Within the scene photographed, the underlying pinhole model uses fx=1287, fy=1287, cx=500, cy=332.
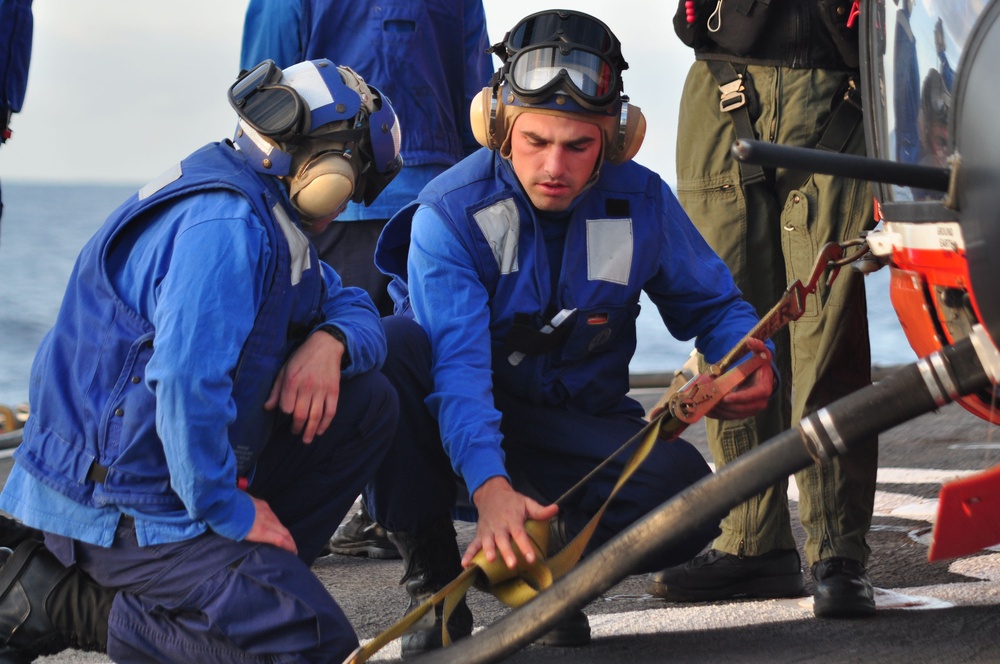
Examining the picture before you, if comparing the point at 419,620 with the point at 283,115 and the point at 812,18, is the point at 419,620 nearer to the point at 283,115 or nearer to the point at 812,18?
the point at 283,115

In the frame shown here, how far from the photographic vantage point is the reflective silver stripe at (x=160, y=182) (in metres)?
2.40

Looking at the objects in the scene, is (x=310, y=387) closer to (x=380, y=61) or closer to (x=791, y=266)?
(x=791, y=266)

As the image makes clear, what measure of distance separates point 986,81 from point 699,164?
1456 mm

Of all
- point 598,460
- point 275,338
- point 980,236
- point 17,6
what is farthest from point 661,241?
point 17,6

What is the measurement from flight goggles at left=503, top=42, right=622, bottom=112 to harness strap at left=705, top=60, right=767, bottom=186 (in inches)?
22.6

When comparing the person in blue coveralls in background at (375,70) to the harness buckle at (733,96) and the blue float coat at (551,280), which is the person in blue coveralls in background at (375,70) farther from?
the harness buckle at (733,96)

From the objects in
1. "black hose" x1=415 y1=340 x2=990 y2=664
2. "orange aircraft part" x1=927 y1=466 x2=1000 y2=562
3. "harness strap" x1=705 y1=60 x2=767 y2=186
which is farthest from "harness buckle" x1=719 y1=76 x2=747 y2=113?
"orange aircraft part" x1=927 y1=466 x2=1000 y2=562

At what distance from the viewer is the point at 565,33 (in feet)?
9.16

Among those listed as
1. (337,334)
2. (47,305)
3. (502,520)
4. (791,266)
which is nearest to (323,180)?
(337,334)

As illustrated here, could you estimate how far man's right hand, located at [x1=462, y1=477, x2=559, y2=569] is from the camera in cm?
243

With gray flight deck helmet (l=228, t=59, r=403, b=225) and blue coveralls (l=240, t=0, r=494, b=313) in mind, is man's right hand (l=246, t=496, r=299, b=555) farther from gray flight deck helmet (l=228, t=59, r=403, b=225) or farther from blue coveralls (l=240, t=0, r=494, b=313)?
blue coveralls (l=240, t=0, r=494, b=313)

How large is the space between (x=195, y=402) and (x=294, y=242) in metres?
0.42

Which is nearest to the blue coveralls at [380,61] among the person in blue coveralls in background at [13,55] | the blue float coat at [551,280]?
the person in blue coveralls in background at [13,55]

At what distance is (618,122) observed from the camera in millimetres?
2832
